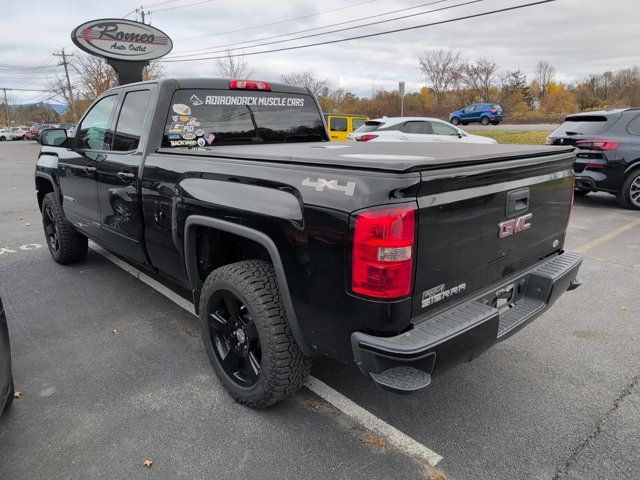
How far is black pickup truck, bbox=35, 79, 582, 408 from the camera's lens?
201 cm

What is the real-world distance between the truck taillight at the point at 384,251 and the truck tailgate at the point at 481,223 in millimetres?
76

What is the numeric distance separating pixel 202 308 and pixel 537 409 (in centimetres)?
207

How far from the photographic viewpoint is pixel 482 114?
3319 cm

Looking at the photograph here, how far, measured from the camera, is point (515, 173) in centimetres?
250

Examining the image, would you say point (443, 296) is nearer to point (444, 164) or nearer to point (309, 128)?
point (444, 164)

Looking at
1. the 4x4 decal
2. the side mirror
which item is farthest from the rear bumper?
the side mirror

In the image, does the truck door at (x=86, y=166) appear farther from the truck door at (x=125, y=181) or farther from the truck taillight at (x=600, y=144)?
the truck taillight at (x=600, y=144)

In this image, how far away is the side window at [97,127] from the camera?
414cm

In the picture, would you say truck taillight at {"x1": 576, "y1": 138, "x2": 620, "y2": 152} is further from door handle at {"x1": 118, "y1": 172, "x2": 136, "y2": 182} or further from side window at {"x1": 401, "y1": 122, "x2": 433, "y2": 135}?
door handle at {"x1": 118, "y1": 172, "x2": 136, "y2": 182}

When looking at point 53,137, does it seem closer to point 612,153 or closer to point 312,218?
point 312,218

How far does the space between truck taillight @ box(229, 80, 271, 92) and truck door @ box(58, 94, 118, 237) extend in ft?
3.47

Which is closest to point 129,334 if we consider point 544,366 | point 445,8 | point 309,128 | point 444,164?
point 309,128

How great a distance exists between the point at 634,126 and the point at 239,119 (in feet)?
24.0

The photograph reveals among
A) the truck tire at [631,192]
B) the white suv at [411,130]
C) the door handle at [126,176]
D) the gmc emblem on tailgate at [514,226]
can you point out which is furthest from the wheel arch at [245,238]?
the white suv at [411,130]
